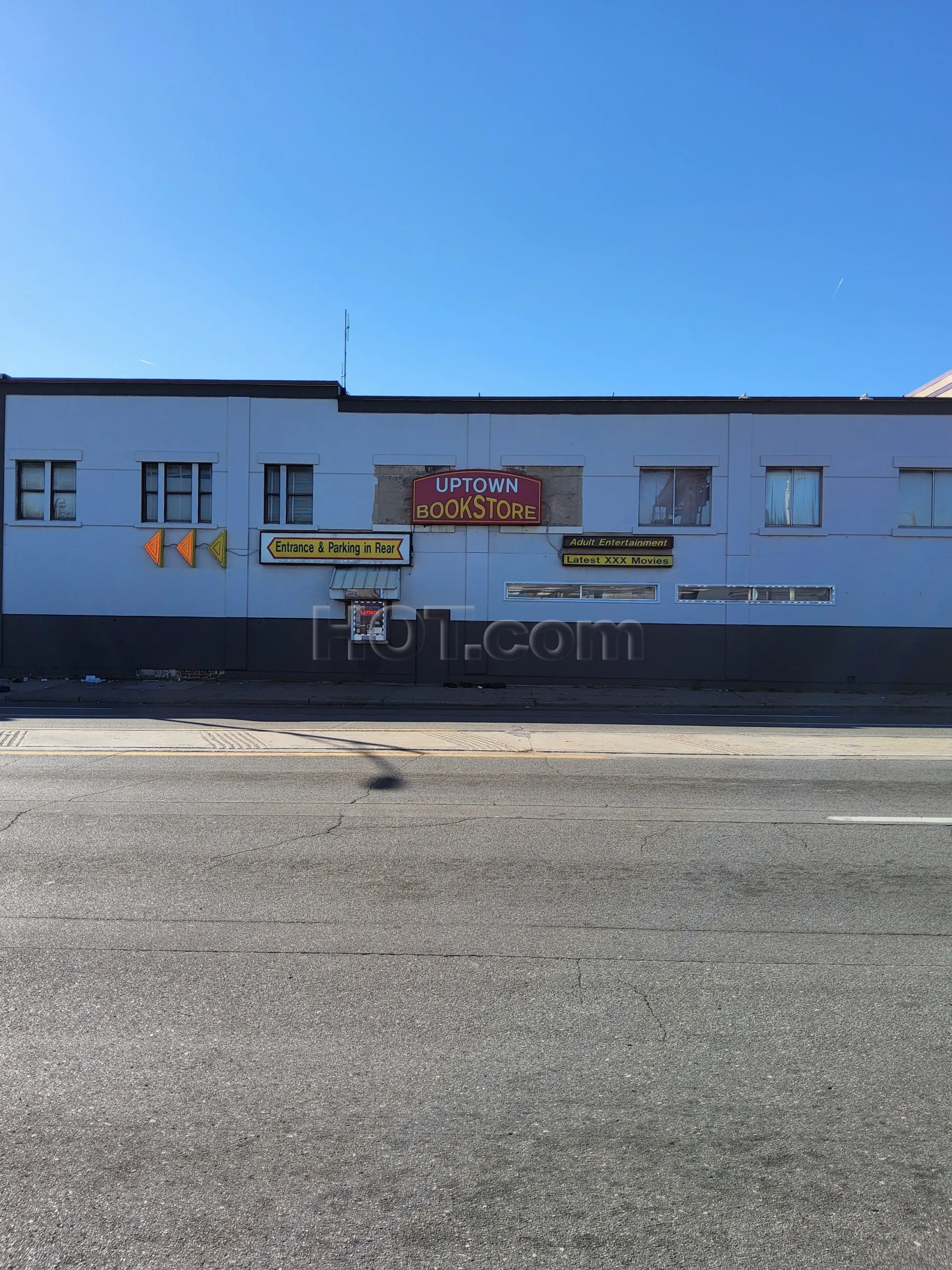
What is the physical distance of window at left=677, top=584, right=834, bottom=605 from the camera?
2170 centimetres

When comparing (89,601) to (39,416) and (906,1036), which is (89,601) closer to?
(39,416)

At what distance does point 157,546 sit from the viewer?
22.1 meters

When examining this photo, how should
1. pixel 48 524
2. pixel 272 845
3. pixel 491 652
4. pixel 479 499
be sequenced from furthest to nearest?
pixel 48 524
pixel 491 652
pixel 479 499
pixel 272 845

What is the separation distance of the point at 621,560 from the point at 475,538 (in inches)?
153

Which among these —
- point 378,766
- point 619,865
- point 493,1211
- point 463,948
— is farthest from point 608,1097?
point 378,766

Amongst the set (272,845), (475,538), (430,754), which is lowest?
(272,845)

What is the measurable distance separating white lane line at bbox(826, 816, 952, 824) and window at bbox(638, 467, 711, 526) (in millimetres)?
15103

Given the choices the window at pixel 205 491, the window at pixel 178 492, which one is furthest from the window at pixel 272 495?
the window at pixel 178 492

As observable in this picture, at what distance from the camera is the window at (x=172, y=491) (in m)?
22.4

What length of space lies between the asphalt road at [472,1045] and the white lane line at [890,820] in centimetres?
37

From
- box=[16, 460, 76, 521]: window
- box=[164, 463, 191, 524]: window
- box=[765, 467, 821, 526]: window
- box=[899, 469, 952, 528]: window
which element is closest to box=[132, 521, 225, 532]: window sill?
box=[164, 463, 191, 524]: window

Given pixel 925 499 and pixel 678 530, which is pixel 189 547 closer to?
pixel 678 530

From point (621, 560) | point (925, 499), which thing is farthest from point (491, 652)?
point (925, 499)

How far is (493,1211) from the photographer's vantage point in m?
2.67
